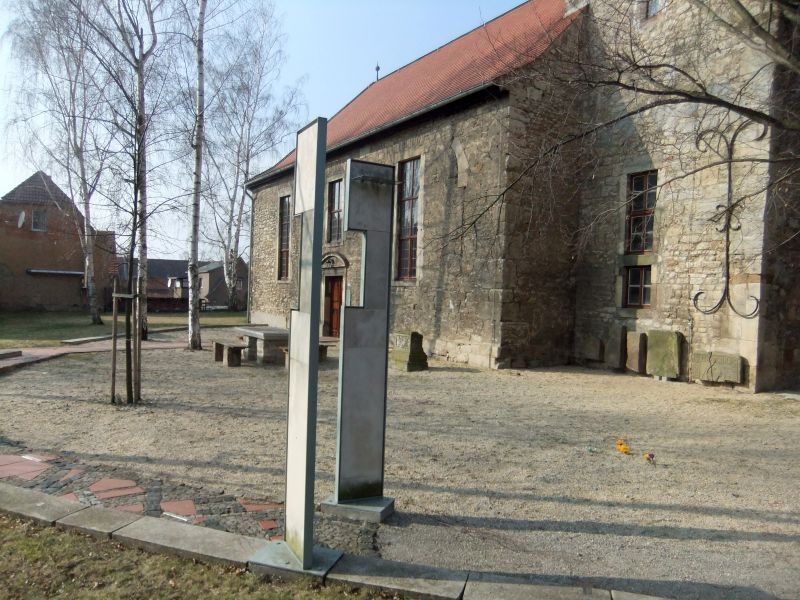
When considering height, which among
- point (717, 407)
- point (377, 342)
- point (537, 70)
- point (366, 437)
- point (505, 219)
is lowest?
point (717, 407)

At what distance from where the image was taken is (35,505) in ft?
11.2

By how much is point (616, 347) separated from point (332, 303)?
902 centimetres

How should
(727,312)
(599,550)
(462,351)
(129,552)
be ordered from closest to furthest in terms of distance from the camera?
(129,552) < (599,550) < (727,312) < (462,351)

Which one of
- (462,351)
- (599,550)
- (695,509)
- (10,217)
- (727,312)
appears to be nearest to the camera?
(599,550)

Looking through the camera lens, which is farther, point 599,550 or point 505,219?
Answer: point 505,219

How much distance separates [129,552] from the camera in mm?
2951

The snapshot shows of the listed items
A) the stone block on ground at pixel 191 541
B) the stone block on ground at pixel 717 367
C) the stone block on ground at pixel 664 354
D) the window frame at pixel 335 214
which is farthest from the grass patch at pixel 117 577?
the window frame at pixel 335 214

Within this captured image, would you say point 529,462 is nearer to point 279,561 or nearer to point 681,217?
point 279,561

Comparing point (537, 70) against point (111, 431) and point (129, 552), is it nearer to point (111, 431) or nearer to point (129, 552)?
point (111, 431)

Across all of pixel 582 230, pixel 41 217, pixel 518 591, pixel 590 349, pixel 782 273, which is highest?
pixel 41 217

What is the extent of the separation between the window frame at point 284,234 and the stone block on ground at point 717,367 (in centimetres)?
1473

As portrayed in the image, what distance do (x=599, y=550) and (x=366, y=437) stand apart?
1.56 meters

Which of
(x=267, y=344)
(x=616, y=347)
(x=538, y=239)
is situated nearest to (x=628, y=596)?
(x=267, y=344)

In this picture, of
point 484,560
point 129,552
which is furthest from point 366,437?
point 129,552
